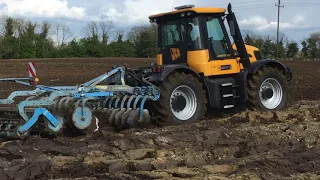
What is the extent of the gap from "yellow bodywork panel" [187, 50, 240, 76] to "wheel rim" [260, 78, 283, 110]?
1166 millimetres

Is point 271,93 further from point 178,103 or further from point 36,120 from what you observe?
point 36,120

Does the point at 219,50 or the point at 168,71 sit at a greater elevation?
the point at 219,50

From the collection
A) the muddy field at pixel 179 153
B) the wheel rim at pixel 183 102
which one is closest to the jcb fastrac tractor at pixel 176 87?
the wheel rim at pixel 183 102

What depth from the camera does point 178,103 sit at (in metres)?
9.11

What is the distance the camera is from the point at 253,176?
511 centimetres

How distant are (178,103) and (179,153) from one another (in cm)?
277

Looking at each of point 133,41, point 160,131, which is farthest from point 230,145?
point 133,41

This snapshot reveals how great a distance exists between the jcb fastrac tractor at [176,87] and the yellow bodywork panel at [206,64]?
2 cm

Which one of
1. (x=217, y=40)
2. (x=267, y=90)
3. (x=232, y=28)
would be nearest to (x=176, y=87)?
(x=217, y=40)

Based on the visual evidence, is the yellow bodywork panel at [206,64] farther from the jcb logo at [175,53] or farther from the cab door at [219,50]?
the jcb logo at [175,53]

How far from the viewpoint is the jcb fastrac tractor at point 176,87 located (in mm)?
7770

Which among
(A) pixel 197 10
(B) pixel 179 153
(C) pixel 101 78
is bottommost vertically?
(B) pixel 179 153

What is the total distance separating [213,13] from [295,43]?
83804mm

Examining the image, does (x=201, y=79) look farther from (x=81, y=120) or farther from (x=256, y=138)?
(x=81, y=120)
